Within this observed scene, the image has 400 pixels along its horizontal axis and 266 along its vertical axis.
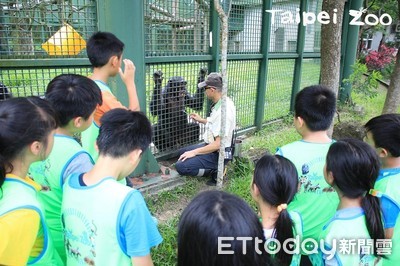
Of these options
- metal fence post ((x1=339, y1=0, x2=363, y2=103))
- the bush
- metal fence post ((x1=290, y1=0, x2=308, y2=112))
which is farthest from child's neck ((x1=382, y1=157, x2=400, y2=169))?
the bush

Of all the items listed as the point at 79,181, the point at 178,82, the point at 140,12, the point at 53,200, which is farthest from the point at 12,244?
the point at 178,82

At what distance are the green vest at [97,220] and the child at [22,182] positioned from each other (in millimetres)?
121

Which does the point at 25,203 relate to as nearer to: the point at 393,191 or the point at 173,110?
the point at 393,191

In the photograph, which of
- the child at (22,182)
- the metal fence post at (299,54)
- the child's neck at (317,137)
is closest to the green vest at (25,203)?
the child at (22,182)

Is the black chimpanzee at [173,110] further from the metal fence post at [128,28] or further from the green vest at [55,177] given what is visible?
the green vest at [55,177]

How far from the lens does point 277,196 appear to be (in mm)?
1620

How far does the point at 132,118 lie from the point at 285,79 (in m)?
5.20

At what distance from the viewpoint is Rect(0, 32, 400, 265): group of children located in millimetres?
1091

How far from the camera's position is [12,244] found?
1.18 metres

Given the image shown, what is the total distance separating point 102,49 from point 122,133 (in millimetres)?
1161

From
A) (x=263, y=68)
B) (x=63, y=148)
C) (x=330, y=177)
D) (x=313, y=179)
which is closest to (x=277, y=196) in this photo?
(x=330, y=177)

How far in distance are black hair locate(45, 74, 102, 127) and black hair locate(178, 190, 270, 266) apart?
3.19ft

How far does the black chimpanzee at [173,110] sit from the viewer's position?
372 cm

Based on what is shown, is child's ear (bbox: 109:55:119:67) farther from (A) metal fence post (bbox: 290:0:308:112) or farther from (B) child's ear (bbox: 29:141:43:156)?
(A) metal fence post (bbox: 290:0:308:112)
